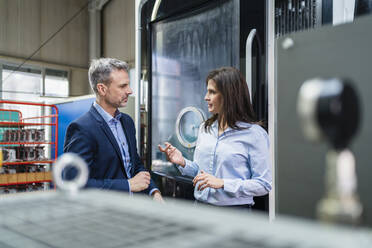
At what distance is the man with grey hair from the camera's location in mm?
1301

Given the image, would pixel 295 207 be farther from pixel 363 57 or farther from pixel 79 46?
pixel 79 46

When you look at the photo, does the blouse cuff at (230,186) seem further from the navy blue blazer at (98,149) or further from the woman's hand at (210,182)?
the navy blue blazer at (98,149)

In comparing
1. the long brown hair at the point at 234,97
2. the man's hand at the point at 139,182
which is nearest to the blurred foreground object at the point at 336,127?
the long brown hair at the point at 234,97

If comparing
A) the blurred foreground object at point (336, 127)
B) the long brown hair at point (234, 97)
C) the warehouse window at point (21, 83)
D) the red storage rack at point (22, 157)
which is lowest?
the red storage rack at point (22, 157)

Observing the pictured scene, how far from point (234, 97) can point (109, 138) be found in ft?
1.74

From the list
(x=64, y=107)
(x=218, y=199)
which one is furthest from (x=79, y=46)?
(x=218, y=199)

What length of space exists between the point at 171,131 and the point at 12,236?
1.54 metres

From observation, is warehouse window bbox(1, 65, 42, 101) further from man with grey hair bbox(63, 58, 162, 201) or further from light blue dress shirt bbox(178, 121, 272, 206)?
light blue dress shirt bbox(178, 121, 272, 206)

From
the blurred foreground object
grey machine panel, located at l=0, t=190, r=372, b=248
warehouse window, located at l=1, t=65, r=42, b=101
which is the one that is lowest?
grey machine panel, located at l=0, t=190, r=372, b=248

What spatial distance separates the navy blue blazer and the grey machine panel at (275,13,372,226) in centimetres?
97

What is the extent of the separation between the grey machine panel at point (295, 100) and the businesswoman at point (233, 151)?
76 centimetres

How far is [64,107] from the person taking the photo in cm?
397

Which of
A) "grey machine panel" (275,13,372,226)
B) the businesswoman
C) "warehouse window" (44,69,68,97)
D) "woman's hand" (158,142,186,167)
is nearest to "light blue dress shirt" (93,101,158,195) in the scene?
"woman's hand" (158,142,186,167)

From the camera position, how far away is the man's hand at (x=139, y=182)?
1340 mm
